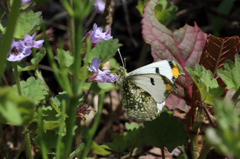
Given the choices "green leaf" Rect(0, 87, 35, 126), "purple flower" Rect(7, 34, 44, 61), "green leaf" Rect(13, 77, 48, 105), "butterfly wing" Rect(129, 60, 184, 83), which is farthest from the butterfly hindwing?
"green leaf" Rect(0, 87, 35, 126)

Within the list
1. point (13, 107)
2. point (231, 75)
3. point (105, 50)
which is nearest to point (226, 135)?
point (13, 107)

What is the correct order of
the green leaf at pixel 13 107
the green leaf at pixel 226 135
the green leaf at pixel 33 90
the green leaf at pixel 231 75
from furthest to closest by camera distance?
the green leaf at pixel 33 90, the green leaf at pixel 231 75, the green leaf at pixel 13 107, the green leaf at pixel 226 135

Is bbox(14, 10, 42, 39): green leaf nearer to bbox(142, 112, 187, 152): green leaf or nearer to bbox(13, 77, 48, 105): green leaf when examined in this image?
bbox(13, 77, 48, 105): green leaf

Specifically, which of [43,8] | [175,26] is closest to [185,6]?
[175,26]

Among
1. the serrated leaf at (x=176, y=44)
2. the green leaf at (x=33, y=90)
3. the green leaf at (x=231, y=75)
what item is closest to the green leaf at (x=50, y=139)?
the green leaf at (x=33, y=90)

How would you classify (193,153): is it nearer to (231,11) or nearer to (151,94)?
(151,94)

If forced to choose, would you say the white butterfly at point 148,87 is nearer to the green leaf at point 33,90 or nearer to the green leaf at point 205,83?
the green leaf at point 205,83
